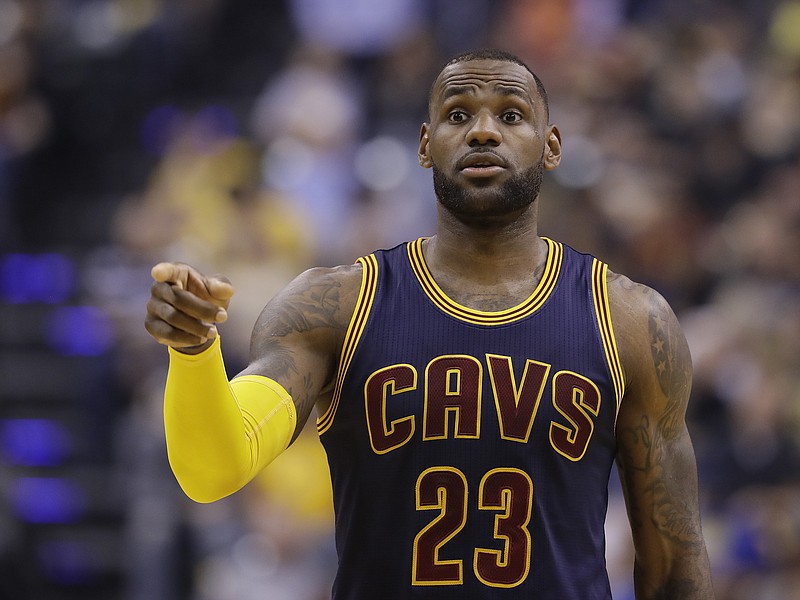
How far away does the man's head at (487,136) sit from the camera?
128 inches

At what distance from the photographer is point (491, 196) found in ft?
10.7

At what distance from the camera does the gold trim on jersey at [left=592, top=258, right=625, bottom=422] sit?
3211mm

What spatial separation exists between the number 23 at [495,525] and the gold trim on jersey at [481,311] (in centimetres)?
41

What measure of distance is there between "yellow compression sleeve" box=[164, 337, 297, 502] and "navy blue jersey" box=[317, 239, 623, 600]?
0.31m

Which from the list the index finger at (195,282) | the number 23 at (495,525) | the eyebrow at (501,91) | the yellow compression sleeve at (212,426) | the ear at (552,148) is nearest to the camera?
the index finger at (195,282)

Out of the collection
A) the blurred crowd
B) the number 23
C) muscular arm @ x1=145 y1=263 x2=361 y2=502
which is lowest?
the number 23

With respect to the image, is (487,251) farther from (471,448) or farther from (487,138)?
(471,448)

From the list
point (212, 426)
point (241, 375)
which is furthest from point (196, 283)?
point (241, 375)

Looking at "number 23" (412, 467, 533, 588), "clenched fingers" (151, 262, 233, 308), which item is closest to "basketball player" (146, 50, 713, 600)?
"number 23" (412, 467, 533, 588)

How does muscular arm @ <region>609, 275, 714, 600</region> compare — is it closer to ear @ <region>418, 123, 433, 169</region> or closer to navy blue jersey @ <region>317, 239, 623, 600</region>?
navy blue jersey @ <region>317, 239, 623, 600</region>

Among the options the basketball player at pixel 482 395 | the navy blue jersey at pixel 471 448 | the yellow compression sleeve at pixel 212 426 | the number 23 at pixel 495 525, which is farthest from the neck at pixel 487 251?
the yellow compression sleeve at pixel 212 426

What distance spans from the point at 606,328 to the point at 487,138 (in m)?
0.58

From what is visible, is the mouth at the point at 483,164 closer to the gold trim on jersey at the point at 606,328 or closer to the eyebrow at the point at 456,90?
the eyebrow at the point at 456,90

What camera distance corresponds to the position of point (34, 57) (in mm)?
9812
